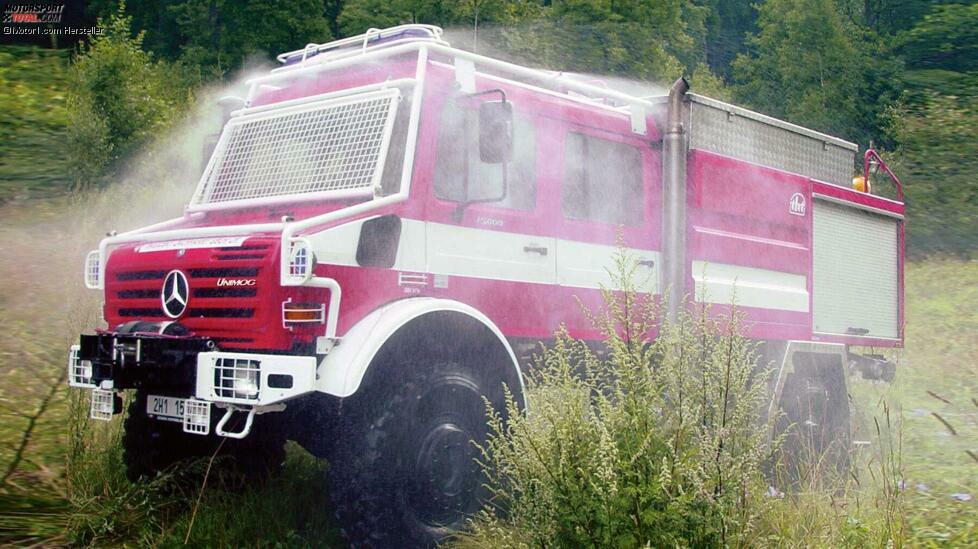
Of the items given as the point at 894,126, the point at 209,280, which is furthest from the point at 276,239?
the point at 894,126

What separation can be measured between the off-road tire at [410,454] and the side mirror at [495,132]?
3.89 feet

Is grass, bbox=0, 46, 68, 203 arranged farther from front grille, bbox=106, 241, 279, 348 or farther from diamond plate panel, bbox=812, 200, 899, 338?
diamond plate panel, bbox=812, 200, 899, 338

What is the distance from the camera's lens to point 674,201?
7.44 meters

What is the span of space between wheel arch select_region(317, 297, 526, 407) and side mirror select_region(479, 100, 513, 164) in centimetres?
89

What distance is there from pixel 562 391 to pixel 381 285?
5.62ft

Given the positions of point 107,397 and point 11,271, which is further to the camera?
point 11,271

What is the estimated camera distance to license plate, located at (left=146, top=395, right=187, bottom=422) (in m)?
5.60

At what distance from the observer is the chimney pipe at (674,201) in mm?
7348

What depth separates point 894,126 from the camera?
2948cm

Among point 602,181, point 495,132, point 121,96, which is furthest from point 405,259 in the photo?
point 121,96

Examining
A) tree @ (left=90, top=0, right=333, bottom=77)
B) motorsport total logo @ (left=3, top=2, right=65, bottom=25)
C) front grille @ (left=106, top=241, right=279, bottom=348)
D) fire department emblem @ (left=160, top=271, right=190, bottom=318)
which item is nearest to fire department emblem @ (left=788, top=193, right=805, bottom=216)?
front grille @ (left=106, top=241, right=279, bottom=348)

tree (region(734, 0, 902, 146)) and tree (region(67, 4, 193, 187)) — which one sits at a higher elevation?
tree (region(734, 0, 902, 146))

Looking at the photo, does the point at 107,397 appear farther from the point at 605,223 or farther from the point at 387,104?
the point at 605,223

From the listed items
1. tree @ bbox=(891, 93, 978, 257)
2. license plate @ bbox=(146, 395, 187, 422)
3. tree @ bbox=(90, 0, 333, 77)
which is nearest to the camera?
license plate @ bbox=(146, 395, 187, 422)
